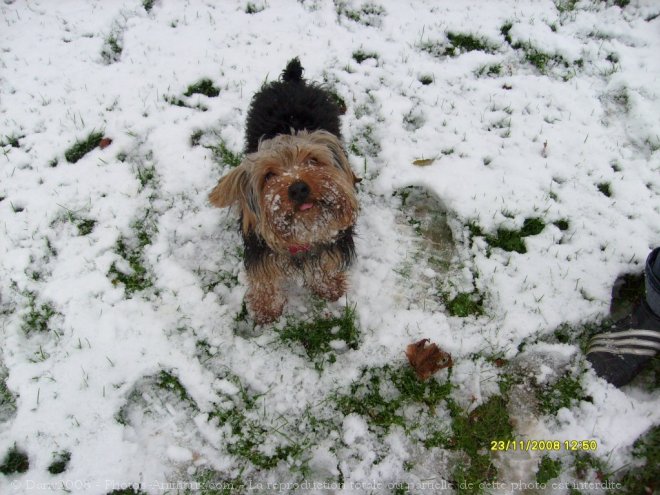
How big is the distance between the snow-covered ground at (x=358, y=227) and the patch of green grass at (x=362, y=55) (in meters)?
0.04

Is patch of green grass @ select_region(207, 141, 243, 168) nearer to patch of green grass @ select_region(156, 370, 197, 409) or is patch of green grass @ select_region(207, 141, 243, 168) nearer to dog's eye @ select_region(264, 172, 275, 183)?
dog's eye @ select_region(264, 172, 275, 183)

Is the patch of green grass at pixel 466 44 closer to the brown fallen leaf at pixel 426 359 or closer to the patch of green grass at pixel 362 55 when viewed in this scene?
the patch of green grass at pixel 362 55

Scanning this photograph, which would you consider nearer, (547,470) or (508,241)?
(547,470)

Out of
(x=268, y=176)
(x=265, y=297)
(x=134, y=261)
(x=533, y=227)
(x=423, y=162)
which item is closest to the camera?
(x=268, y=176)

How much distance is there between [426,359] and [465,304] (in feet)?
2.16

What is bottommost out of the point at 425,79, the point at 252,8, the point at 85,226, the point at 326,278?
the point at 85,226

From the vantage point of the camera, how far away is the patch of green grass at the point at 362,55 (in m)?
5.63

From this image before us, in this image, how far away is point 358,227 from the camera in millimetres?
4441

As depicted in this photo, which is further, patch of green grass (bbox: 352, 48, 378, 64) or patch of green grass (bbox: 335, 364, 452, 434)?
patch of green grass (bbox: 352, 48, 378, 64)

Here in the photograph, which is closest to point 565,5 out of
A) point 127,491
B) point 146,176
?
point 146,176

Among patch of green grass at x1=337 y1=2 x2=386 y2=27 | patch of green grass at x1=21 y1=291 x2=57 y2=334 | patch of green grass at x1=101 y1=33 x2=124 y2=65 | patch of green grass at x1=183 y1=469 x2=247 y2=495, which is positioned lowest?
patch of green grass at x1=183 y1=469 x2=247 y2=495

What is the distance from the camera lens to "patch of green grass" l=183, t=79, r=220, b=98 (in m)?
5.31


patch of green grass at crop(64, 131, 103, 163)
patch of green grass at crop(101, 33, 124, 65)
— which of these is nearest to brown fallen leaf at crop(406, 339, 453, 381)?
patch of green grass at crop(64, 131, 103, 163)

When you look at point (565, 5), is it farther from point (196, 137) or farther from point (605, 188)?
point (196, 137)
